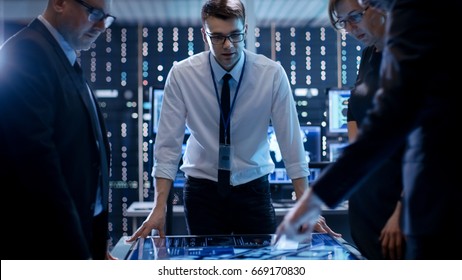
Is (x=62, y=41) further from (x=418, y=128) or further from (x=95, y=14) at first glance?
(x=418, y=128)

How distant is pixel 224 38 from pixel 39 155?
0.86 meters

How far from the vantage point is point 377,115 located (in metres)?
0.81

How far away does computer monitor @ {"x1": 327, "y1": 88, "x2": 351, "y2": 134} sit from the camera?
11.0 ft

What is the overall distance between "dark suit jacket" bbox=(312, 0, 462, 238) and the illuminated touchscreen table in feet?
1.23

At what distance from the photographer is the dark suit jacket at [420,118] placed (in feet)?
2.54

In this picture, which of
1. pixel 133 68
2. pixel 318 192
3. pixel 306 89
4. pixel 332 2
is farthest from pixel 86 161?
pixel 133 68

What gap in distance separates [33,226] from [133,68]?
5160 mm

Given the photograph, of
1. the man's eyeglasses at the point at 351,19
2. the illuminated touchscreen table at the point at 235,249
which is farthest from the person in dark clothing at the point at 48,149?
the man's eyeglasses at the point at 351,19

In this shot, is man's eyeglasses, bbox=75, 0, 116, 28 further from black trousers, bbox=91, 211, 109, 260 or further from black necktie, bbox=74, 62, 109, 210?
black trousers, bbox=91, 211, 109, 260

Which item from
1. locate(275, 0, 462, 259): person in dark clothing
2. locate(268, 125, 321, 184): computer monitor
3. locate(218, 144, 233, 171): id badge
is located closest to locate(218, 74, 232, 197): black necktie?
locate(218, 144, 233, 171): id badge

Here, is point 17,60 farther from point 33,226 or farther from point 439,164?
point 439,164

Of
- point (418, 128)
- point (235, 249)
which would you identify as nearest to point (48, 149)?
point (235, 249)

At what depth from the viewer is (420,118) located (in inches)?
31.8

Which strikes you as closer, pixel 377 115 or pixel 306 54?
pixel 377 115
